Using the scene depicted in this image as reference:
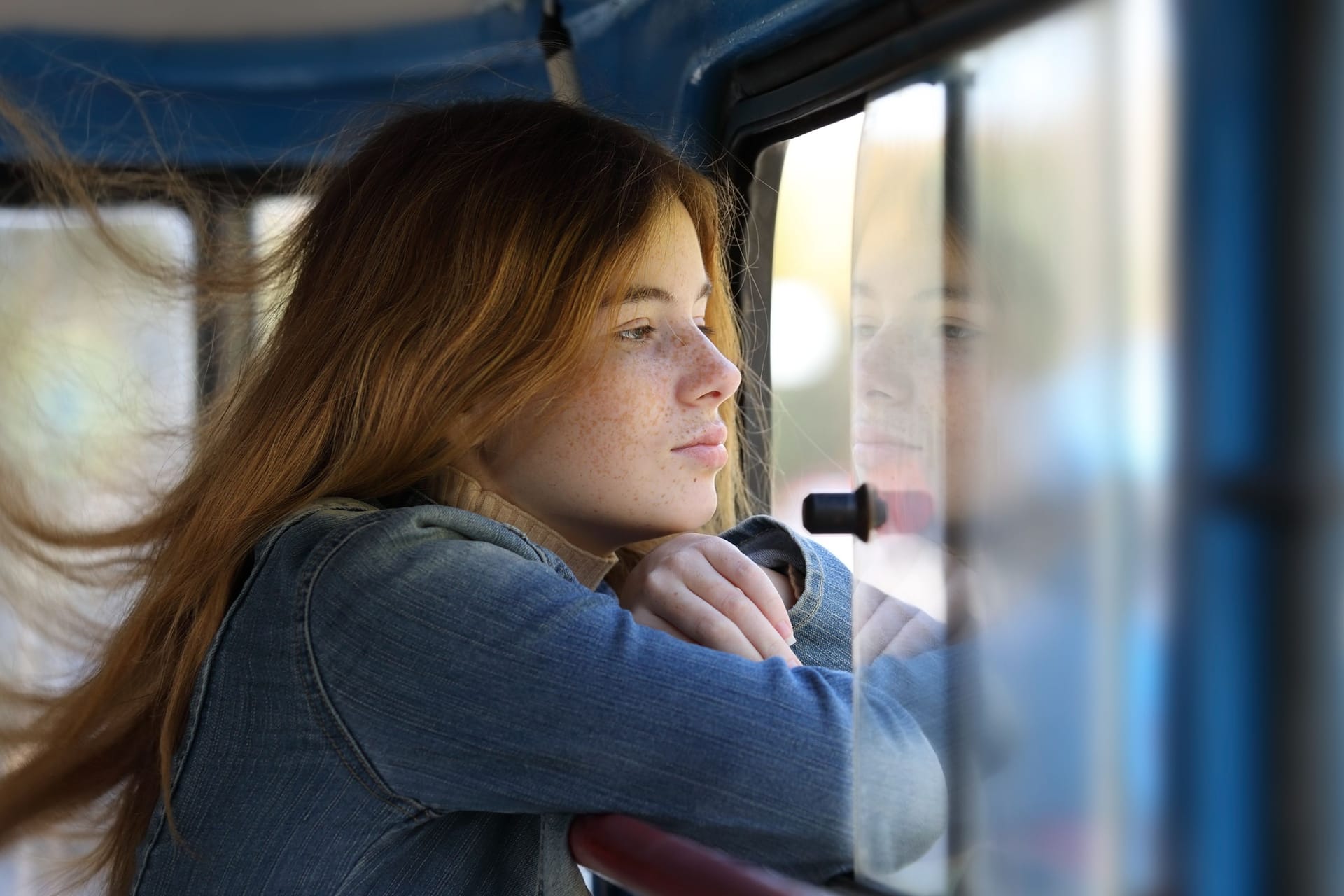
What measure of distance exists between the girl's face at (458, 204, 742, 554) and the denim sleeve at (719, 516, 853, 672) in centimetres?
18

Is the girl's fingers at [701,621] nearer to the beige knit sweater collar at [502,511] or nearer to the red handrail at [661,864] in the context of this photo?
the beige knit sweater collar at [502,511]

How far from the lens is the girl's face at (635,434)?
1.42 m

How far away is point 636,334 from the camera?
1.45 meters

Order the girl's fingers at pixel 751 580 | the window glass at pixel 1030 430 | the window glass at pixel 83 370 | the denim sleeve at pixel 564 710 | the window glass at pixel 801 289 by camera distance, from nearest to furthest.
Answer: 1. the window glass at pixel 1030 430
2. the denim sleeve at pixel 564 710
3. the girl's fingers at pixel 751 580
4. the window glass at pixel 801 289
5. the window glass at pixel 83 370

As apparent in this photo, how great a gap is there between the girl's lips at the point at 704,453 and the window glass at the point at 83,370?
1183 mm

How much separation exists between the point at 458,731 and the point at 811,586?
58 centimetres

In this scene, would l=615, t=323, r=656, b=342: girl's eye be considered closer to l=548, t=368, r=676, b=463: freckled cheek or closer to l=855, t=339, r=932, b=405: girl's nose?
l=548, t=368, r=676, b=463: freckled cheek

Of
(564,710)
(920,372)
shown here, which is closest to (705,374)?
(564,710)

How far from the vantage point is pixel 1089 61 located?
0.61 meters

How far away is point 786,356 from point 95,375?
1232mm

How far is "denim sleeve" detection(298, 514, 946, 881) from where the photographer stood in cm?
104

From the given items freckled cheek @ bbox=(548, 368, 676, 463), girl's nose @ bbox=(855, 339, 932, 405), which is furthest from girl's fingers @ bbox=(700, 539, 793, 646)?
girl's nose @ bbox=(855, 339, 932, 405)

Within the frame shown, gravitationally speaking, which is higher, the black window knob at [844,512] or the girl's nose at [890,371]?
the girl's nose at [890,371]

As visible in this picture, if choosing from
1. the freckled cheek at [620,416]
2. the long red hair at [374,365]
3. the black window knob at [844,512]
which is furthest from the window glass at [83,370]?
the black window knob at [844,512]
